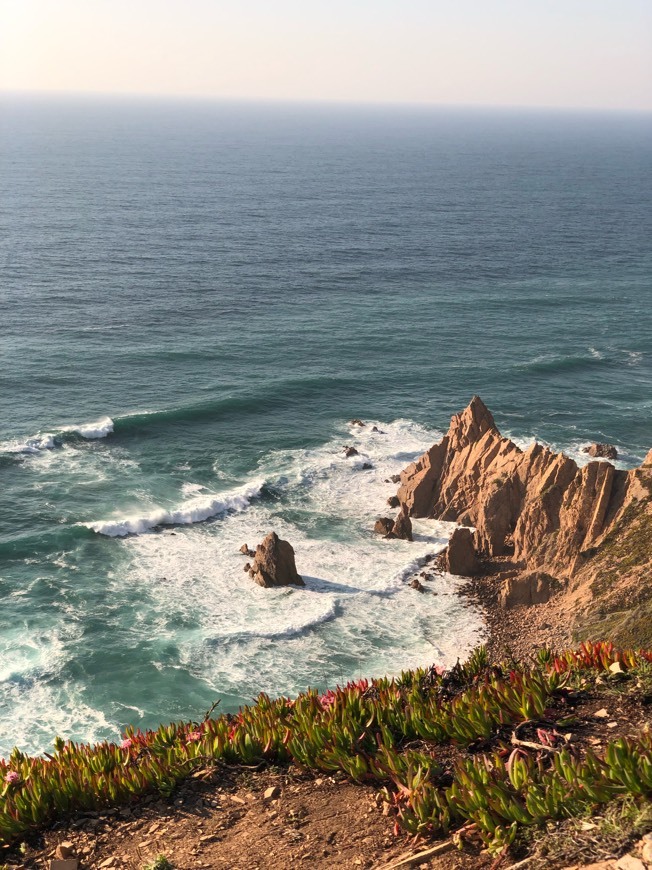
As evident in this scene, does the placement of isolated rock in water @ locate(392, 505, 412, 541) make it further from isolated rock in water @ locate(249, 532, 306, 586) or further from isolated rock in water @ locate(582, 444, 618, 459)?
isolated rock in water @ locate(582, 444, 618, 459)

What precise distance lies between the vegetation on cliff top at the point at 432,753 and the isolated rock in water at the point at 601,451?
49.0 m

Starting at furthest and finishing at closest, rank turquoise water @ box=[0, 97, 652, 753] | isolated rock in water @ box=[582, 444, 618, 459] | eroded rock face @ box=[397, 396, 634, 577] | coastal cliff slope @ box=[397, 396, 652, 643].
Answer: isolated rock in water @ box=[582, 444, 618, 459] < eroded rock face @ box=[397, 396, 634, 577] < turquoise water @ box=[0, 97, 652, 753] < coastal cliff slope @ box=[397, 396, 652, 643]

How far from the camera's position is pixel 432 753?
15.1m

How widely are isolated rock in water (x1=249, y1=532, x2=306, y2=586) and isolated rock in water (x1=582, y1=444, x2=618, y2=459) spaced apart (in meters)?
26.4

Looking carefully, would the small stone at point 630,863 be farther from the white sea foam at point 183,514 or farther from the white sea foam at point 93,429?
the white sea foam at point 93,429

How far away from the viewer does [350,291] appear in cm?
10619

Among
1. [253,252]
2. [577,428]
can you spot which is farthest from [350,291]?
[577,428]

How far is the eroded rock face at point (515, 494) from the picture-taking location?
46625 millimetres

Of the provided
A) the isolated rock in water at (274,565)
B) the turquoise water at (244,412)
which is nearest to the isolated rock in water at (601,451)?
the turquoise water at (244,412)

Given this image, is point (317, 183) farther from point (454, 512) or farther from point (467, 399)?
point (454, 512)

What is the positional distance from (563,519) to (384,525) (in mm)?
11277

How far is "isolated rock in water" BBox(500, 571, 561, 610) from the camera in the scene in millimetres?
45844

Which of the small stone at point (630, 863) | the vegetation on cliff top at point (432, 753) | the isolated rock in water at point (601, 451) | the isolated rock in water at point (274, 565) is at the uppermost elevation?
the small stone at point (630, 863)

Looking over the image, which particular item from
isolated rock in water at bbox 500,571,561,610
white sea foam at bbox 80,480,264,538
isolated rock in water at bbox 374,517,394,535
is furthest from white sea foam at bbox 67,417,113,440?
isolated rock in water at bbox 500,571,561,610
